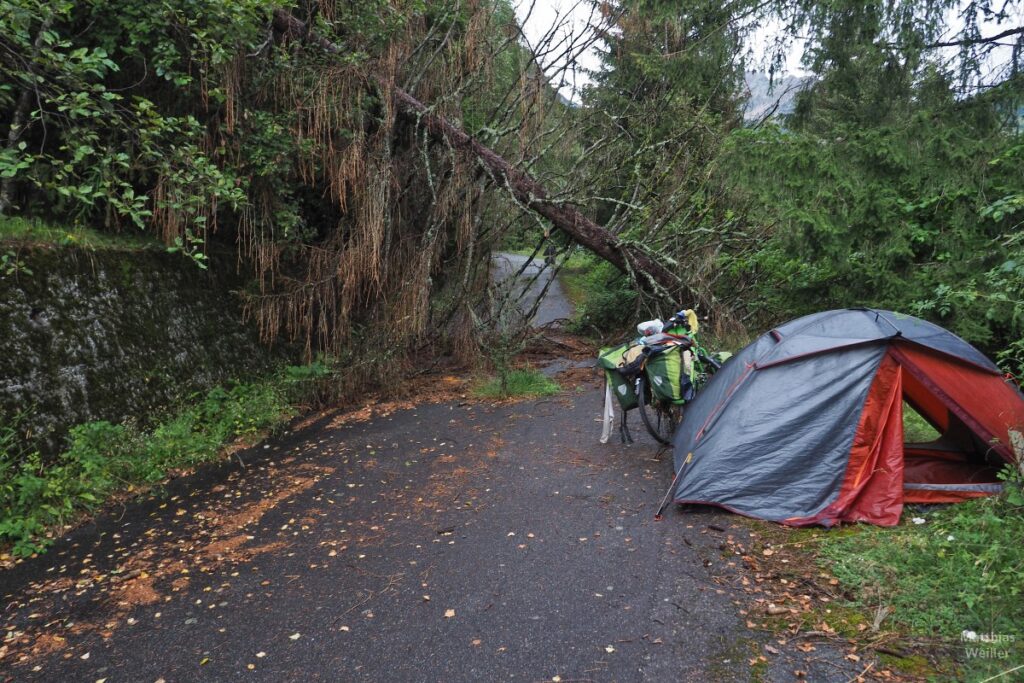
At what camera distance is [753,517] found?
4.54 metres

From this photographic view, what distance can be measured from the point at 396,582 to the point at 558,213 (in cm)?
696

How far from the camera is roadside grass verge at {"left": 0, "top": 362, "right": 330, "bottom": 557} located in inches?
198

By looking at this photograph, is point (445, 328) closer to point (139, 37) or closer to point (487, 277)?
point (487, 277)

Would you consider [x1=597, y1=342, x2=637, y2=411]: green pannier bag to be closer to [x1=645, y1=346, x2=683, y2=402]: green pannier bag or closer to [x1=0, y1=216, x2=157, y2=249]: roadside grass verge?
[x1=645, y1=346, x2=683, y2=402]: green pannier bag

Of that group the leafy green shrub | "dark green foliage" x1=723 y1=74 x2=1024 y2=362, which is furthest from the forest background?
the leafy green shrub

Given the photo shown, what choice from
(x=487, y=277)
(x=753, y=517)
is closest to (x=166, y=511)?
(x=753, y=517)

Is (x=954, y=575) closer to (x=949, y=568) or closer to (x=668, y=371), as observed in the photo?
(x=949, y=568)

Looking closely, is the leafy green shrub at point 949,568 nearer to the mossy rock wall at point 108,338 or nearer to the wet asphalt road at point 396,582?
the wet asphalt road at point 396,582

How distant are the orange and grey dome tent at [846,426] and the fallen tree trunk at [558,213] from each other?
196 inches

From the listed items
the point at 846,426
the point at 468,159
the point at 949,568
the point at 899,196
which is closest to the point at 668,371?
the point at 846,426

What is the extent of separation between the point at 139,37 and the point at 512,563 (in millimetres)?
6582

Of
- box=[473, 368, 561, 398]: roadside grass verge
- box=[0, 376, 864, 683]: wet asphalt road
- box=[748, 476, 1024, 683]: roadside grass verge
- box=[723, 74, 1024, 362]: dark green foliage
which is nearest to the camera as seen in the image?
box=[748, 476, 1024, 683]: roadside grass verge

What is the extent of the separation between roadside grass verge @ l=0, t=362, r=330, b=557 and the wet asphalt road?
259 mm

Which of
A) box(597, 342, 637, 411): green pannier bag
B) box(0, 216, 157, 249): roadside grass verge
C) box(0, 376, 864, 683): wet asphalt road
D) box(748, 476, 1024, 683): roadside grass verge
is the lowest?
box(0, 376, 864, 683): wet asphalt road
